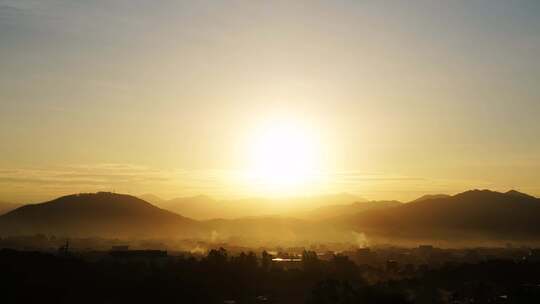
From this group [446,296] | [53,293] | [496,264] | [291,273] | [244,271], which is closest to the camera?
[53,293]

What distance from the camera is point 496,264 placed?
85875 mm

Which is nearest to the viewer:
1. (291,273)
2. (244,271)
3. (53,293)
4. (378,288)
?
(378,288)

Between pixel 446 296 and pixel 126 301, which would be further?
pixel 446 296

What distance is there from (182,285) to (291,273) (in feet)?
64.4

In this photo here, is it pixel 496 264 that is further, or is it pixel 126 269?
pixel 496 264

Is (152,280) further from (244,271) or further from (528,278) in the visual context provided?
(528,278)

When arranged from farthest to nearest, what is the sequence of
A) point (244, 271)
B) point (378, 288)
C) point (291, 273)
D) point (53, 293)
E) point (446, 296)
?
point (291, 273) < point (244, 271) < point (446, 296) < point (53, 293) < point (378, 288)

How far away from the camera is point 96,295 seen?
53812mm

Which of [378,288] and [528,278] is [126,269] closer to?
[378,288]

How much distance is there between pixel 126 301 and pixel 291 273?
86.6ft

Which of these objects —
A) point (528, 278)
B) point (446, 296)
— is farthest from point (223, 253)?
point (528, 278)

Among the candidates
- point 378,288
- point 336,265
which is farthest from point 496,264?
point 378,288

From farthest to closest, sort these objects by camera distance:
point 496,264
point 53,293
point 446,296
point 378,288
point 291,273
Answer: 1. point 496,264
2. point 291,273
3. point 446,296
4. point 53,293
5. point 378,288

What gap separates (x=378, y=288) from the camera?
134 feet
